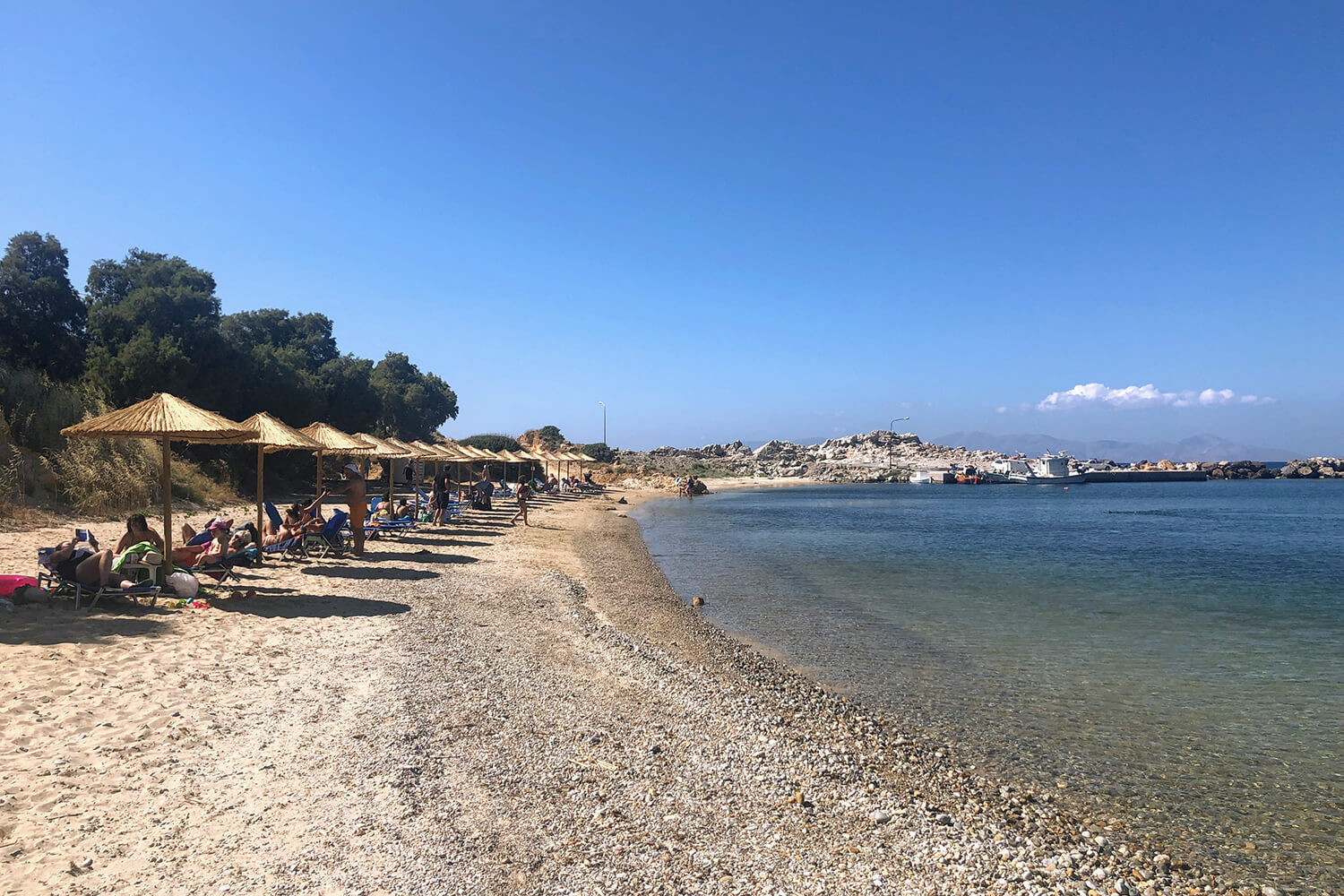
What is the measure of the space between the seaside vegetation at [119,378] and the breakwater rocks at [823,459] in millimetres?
43155

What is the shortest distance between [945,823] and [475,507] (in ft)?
72.1

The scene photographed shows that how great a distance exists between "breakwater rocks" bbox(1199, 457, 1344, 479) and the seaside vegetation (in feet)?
402

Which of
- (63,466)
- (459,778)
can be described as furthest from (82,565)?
(63,466)

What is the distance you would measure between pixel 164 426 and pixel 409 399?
38198 mm

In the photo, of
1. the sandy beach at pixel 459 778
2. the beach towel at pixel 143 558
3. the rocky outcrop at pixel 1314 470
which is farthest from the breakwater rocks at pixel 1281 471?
the beach towel at pixel 143 558

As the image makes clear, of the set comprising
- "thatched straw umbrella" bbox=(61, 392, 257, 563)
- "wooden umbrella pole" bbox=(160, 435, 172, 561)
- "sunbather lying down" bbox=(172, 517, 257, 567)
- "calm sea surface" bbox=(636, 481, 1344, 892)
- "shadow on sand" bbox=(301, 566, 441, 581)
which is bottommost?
"calm sea surface" bbox=(636, 481, 1344, 892)

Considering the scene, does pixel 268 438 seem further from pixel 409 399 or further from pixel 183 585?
pixel 409 399

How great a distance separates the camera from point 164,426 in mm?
8250

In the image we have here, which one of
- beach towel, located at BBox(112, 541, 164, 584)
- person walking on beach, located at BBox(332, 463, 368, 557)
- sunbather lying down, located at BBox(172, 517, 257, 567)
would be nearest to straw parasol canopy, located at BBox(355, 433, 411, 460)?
person walking on beach, located at BBox(332, 463, 368, 557)

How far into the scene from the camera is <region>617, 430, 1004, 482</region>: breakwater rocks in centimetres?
8731

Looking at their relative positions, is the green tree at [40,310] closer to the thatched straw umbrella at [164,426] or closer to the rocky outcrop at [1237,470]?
the thatched straw umbrella at [164,426]

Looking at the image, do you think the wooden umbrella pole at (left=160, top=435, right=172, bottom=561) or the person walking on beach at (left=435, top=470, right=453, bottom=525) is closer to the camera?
the wooden umbrella pole at (left=160, top=435, right=172, bottom=561)

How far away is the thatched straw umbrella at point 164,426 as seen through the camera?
8.20 metres

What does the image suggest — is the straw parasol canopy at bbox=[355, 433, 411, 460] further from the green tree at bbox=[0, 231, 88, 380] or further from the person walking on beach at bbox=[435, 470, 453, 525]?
the green tree at bbox=[0, 231, 88, 380]
